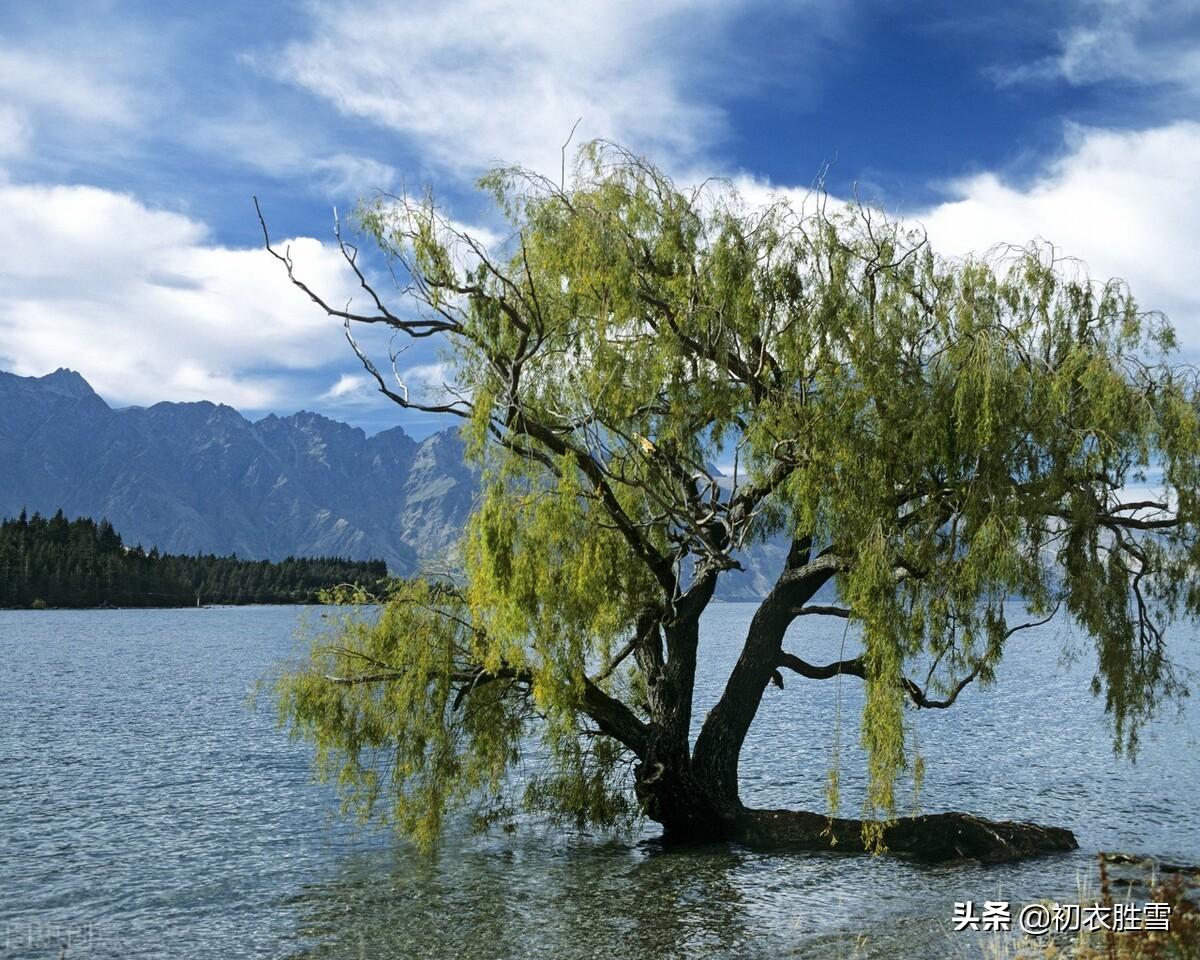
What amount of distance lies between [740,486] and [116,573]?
158 metres

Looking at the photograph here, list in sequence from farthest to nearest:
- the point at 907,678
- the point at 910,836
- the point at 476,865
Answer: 1. the point at 910,836
2. the point at 476,865
3. the point at 907,678

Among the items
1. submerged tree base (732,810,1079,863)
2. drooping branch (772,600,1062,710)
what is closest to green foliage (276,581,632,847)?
submerged tree base (732,810,1079,863)

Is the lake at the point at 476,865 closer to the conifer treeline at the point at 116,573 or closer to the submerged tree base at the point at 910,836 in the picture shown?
the submerged tree base at the point at 910,836

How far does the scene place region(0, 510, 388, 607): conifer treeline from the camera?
469 feet

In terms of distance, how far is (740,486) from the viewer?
16703mm

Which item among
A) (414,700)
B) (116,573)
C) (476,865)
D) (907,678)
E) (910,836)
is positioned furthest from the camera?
(116,573)

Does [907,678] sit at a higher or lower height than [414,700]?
higher

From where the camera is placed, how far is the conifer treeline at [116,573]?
143 metres

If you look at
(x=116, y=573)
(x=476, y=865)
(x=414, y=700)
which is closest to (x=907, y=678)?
(x=476, y=865)

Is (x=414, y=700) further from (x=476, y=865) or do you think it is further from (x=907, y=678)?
(x=907, y=678)

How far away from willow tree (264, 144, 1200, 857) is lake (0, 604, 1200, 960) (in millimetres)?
1152

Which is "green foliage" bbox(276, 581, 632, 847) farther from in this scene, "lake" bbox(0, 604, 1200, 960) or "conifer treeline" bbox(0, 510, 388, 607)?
"conifer treeline" bbox(0, 510, 388, 607)

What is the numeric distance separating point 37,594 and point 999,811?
151 meters

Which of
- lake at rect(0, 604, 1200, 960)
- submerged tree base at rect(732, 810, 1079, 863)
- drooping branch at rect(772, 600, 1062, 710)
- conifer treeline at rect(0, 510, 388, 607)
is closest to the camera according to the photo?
lake at rect(0, 604, 1200, 960)
